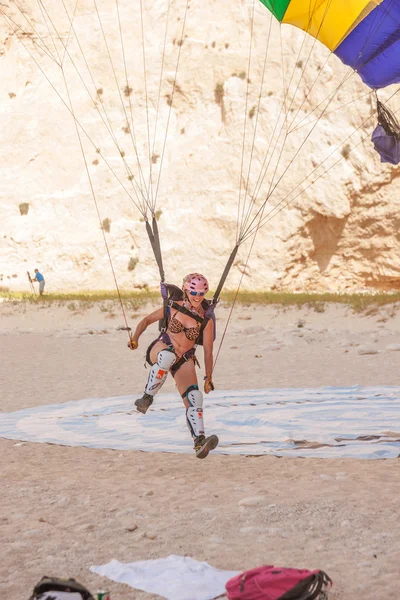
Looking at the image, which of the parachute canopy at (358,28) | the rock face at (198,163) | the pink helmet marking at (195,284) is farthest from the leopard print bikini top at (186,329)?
the rock face at (198,163)

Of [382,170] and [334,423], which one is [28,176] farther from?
[334,423]

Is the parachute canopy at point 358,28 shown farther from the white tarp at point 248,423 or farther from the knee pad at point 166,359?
the knee pad at point 166,359

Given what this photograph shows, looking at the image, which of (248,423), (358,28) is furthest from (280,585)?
(358,28)

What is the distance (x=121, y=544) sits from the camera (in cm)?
Answer: 434

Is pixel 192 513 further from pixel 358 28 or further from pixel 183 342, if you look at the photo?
pixel 358 28

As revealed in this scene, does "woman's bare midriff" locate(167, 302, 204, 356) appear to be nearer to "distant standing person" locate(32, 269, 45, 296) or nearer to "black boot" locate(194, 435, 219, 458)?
"black boot" locate(194, 435, 219, 458)

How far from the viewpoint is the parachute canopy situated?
1182cm

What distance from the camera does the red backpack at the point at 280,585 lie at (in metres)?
3.28

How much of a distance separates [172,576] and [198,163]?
32419 mm

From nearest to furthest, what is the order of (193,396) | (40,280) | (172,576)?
1. (172,576)
2. (193,396)
3. (40,280)

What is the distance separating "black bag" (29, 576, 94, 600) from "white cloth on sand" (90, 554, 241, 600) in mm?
626

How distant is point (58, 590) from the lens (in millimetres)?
3115

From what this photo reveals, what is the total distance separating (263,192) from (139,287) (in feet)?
23.8

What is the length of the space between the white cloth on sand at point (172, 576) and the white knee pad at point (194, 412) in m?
2.52
